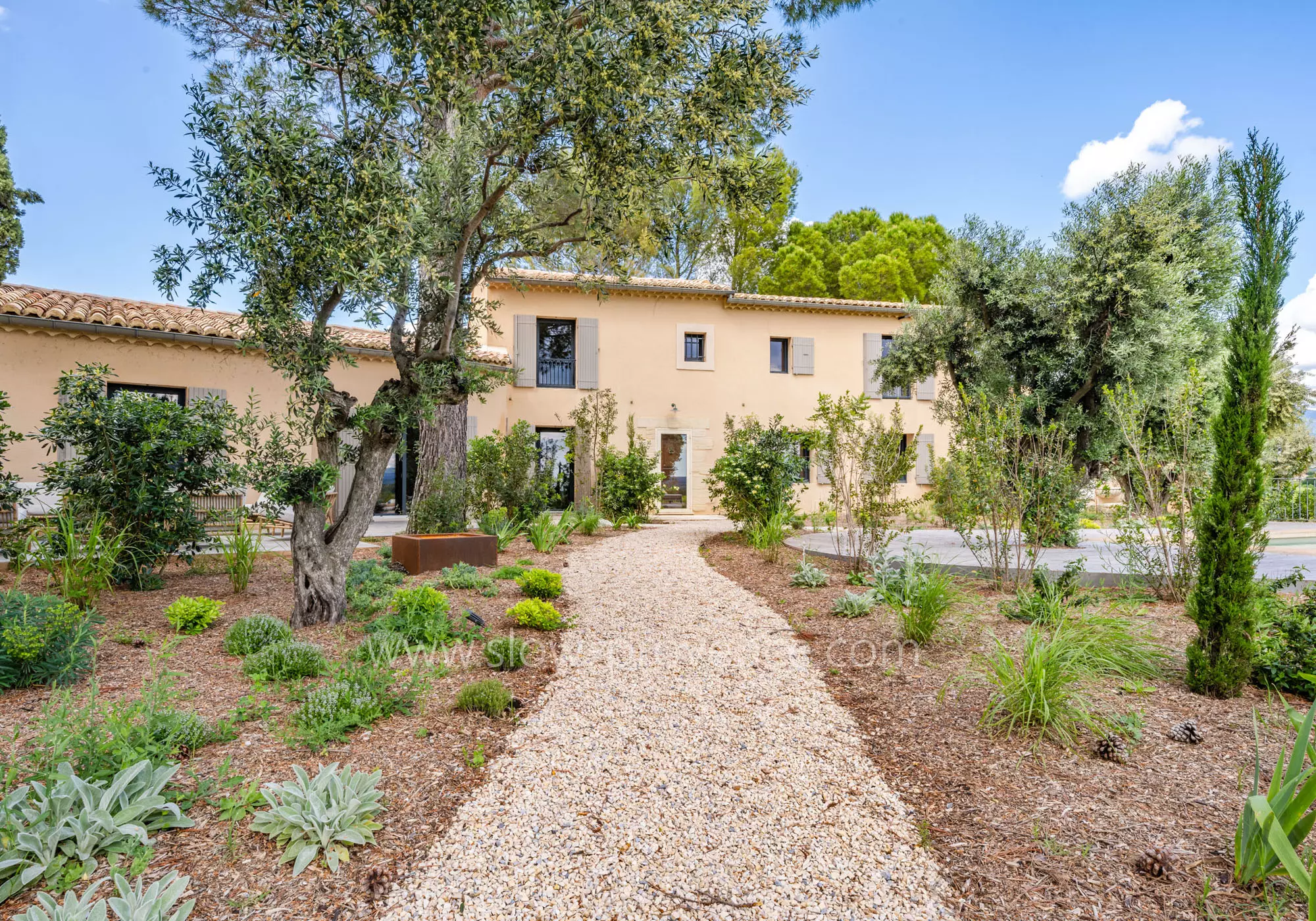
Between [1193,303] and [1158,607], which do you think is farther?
[1193,303]

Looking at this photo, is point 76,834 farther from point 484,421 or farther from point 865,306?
point 865,306

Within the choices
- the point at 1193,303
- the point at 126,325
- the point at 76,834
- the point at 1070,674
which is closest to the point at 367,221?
the point at 76,834

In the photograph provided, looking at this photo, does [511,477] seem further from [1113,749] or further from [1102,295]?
[1102,295]

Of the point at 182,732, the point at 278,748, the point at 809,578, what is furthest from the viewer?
the point at 809,578

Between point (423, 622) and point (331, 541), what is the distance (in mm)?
1038

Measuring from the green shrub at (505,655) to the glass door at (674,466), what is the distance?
10467 millimetres

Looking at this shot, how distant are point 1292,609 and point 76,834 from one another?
5.41 m

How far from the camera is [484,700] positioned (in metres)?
2.97

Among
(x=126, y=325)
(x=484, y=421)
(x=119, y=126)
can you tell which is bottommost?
(x=484, y=421)

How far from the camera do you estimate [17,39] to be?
7941 millimetres

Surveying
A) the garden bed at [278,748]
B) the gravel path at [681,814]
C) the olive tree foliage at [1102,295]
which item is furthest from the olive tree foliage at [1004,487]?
the garden bed at [278,748]

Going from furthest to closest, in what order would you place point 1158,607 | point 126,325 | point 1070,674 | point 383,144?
point 126,325 → point 1158,607 → point 383,144 → point 1070,674

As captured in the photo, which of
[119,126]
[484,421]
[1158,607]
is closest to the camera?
[1158,607]

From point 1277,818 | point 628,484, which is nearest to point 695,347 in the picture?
point 628,484
